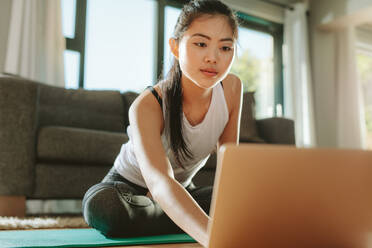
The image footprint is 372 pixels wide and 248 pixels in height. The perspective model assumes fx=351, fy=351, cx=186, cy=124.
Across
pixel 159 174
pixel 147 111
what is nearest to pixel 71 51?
pixel 147 111

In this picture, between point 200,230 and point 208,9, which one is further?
point 208,9

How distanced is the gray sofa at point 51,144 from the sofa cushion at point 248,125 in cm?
51

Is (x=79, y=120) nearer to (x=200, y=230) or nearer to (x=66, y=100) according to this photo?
(x=66, y=100)

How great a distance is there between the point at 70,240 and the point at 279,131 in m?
2.00

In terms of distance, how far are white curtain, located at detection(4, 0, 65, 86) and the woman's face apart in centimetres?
226

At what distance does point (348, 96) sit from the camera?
15.0ft

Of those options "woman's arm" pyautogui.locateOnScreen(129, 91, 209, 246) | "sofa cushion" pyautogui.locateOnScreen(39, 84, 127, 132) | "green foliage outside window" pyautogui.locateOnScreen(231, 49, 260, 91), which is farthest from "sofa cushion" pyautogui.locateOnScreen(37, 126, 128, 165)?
"green foliage outside window" pyautogui.locateOnScreen(231, 49, 260, 91)

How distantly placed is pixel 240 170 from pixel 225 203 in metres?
0.05

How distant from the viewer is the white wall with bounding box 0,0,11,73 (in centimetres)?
278

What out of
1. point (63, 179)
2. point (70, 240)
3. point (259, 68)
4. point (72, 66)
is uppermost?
point (259, 68)

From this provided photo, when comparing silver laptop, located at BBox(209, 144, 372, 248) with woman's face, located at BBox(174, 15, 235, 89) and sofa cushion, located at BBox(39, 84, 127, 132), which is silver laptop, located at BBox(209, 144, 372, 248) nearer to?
woman's face, located at BBox(174, 15, 235, 89)

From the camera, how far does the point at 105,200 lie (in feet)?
3.00

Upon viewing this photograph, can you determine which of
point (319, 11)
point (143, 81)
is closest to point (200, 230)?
point (143, 81)

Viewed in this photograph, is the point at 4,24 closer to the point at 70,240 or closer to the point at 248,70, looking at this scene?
the point at 70,240
